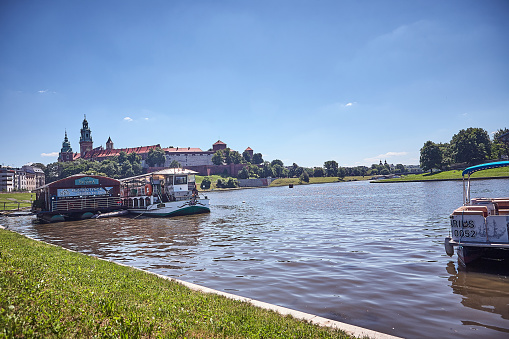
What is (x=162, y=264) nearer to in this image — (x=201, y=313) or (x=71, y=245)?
(x=201, y=313)

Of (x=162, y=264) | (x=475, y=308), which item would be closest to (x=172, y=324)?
(x=475, y=308)

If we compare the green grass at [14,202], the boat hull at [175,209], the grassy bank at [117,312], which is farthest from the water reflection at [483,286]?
the green grass at [14,202]

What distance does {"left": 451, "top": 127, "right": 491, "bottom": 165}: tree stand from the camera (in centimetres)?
14262

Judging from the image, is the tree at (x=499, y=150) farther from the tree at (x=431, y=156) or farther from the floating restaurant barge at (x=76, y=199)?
the floating restaurant barge at (x=76, y=199)

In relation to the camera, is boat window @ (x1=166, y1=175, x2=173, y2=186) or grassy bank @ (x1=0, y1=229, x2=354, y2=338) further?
boat window @ (x1=166, y1=175, x2=173, y2=186)

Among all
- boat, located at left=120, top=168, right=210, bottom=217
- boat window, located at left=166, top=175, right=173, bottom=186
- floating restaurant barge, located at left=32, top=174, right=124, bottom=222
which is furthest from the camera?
boat window, located at left=166, top=175, right=173, bottom=186

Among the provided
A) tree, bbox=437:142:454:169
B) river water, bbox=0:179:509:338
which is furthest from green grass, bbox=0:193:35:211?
tree, bbox=437:142:454:169

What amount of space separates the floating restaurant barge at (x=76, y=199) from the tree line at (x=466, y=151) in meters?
139

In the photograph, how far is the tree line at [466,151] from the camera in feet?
470

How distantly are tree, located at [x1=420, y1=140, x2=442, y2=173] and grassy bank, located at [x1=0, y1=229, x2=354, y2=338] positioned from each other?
164 m

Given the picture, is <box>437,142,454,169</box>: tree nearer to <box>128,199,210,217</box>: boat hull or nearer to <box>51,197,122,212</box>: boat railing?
<box>128,199,210,217</box>: boat hull

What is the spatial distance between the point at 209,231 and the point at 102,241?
978cm

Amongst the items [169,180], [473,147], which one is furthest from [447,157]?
[169,180]

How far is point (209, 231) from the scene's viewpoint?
34.4m
